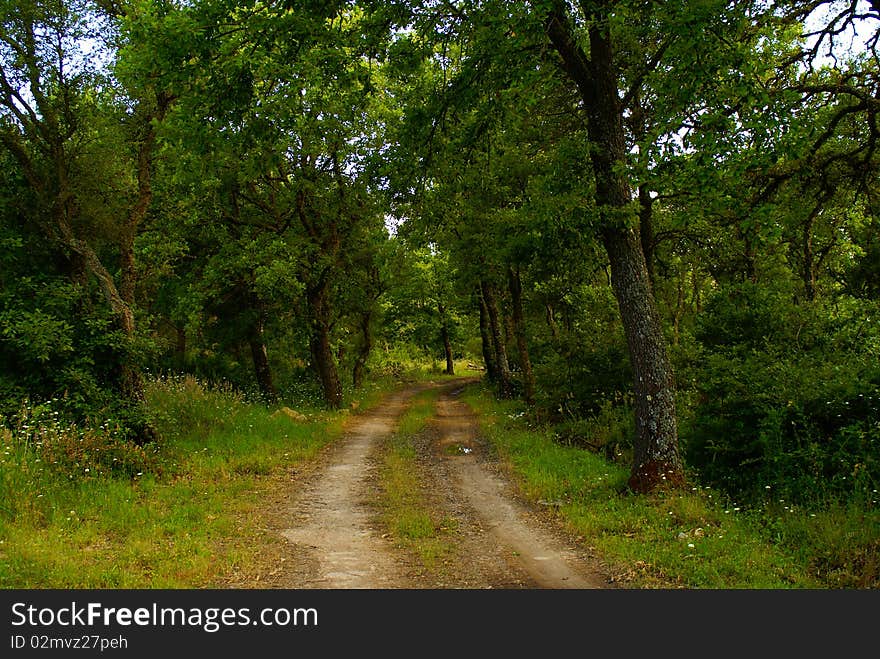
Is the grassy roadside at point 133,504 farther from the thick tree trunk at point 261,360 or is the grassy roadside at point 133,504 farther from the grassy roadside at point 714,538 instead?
the thick tree trunk at point 261,360

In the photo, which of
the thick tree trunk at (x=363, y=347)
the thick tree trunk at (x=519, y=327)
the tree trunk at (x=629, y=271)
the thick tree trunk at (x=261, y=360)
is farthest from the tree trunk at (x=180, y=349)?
the tree trunk at (x=629, y=271)

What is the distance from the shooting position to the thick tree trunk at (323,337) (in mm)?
22125

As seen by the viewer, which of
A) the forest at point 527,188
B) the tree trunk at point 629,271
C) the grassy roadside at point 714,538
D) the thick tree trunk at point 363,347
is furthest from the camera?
the thick tree trunk at point 363,347

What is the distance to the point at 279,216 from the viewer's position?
2153 centimetres

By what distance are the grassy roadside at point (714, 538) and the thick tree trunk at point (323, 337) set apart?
1368cm

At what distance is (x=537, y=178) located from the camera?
11.6 meters

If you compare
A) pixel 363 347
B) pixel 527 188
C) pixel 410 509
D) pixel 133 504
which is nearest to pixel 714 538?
pixel 410 509

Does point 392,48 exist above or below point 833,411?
above

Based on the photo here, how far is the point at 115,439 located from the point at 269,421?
220 inches

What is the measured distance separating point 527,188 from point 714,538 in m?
→ 12.1

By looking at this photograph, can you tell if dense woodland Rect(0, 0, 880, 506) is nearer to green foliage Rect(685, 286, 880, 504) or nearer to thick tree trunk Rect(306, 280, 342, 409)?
green foliage Rect(685, 286, 880, 504)

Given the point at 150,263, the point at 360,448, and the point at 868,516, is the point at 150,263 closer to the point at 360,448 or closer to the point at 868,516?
the point at 360,448

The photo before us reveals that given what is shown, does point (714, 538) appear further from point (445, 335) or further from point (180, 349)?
point (445, 335)
